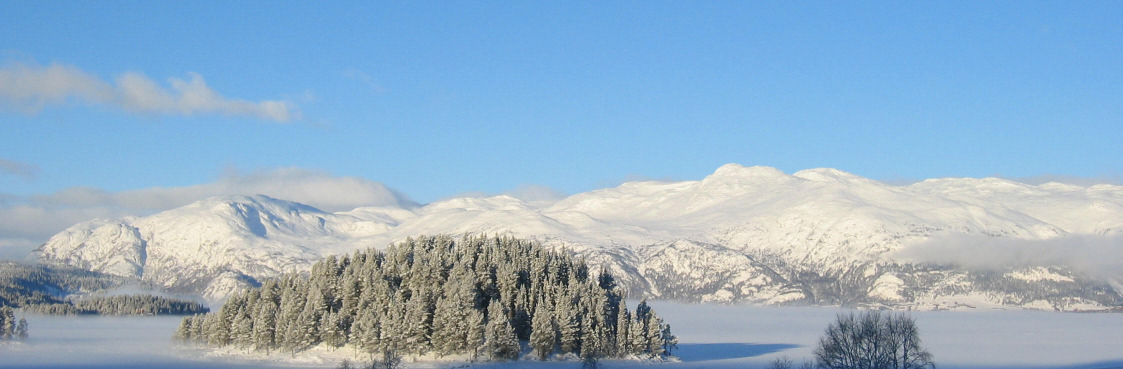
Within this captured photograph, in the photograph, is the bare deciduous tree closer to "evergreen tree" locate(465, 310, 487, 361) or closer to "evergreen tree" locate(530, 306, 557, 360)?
"evergreen tree" locate(530, 306, 557, 360)

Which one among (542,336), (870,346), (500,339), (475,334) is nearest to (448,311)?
(475,334)

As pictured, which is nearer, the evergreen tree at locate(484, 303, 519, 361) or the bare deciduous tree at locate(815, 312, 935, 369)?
the bare deciduous tree at locate(815, 312, 935, 369)

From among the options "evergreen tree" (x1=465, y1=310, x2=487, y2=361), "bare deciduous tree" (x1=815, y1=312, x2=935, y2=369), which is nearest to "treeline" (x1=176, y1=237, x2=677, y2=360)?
"evergreen tree" (x1=465, y1=310, x2=487, y2=361)

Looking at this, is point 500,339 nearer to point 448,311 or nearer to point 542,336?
point 542,336

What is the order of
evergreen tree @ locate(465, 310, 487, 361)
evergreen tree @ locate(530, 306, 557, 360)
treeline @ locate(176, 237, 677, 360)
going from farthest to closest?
evergreen tree @ locate(530, 306, 557, 360)
treeline @ locate(176, 237, 677, 360)
evergreen tree @ locate(465, 310, 487, 361)

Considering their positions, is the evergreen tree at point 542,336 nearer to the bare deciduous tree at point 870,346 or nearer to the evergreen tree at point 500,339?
the evergreen tree at point 500,339

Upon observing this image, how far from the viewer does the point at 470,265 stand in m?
185

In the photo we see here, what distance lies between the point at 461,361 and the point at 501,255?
34.2 meters

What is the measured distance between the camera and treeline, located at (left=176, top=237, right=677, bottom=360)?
540 ft

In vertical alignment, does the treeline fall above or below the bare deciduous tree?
above

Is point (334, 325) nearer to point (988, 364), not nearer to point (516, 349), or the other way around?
point (516, 349)

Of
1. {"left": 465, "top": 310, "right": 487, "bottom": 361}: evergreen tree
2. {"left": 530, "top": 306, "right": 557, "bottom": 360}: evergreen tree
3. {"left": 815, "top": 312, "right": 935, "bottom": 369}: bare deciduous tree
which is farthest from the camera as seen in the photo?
{"left": 530, "top": 306, "right": 557, "bottom": 360}: evergreen tree

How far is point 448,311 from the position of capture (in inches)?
6467

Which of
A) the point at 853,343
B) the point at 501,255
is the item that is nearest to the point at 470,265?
the point at 501,255
